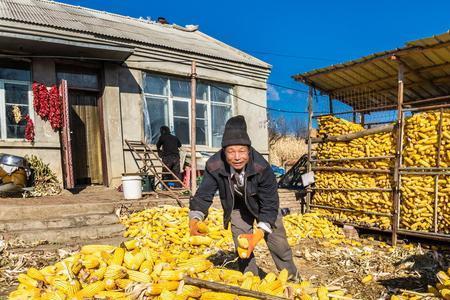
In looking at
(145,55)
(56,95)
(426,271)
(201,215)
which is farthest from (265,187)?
(145,55)

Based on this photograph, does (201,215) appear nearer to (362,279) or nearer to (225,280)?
(225,280)

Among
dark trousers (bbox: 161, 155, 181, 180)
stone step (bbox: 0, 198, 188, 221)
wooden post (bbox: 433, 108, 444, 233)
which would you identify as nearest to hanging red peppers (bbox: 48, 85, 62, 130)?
dark trousers (bbox: 161, 155, 181, 180)

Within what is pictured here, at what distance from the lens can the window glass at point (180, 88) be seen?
14.1m

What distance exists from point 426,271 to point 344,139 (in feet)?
13.2

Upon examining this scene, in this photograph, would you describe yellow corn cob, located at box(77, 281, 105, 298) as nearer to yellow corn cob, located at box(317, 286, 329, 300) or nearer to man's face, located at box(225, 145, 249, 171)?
man's face, located at box(225, 145, 249, 171)

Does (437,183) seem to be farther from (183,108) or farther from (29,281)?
(183,108)

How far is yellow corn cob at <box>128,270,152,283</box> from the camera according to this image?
347 cm

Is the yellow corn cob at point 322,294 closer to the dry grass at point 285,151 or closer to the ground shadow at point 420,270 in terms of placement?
the ground shadow at point 420,270

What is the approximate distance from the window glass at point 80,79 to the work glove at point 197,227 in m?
9.11

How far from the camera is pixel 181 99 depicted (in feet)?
47.0

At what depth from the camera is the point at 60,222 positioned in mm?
7617

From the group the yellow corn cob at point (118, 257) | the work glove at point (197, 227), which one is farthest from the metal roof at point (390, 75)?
the yellow corn cob at point (118, 257)

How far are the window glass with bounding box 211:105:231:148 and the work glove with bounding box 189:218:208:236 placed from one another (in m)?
11.0

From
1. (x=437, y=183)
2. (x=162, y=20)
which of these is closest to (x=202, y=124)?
(x=162, y=20)
